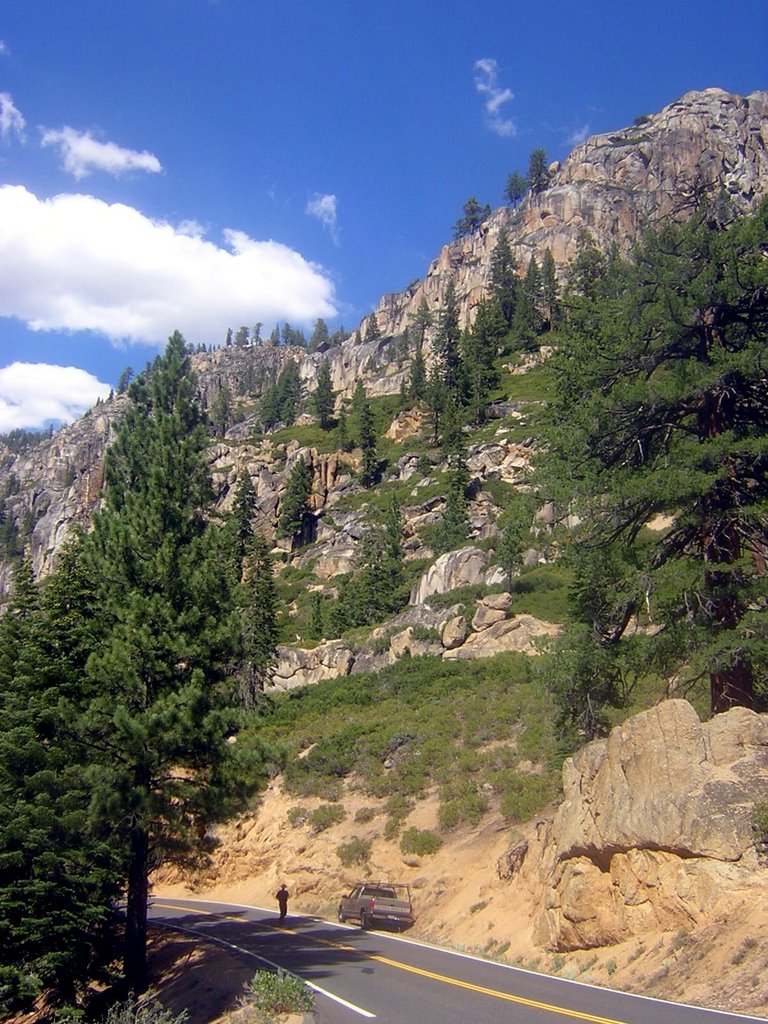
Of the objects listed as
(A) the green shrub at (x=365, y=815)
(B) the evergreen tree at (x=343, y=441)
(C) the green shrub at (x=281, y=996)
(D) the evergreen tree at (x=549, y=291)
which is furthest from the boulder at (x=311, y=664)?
(D) the evergreen tree at (x=549, y=291)

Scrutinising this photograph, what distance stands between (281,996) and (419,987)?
105 inches

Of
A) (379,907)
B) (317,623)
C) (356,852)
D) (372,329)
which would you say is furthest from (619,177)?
(379,907)

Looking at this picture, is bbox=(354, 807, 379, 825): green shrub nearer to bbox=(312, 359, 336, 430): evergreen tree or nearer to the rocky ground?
the rocky ground

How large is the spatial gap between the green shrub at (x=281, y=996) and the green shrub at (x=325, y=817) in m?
14.2

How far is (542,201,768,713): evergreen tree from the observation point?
1272 centimetres

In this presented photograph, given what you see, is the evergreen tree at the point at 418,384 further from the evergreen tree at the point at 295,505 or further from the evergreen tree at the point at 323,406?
the evergreen tree at the point at 295,505

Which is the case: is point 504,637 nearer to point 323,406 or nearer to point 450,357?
point 450,357

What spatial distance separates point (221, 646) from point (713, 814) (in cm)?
883

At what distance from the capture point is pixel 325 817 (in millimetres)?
24016

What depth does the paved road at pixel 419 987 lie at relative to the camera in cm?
882

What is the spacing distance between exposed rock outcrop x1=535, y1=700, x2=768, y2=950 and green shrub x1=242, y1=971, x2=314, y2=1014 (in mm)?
4910

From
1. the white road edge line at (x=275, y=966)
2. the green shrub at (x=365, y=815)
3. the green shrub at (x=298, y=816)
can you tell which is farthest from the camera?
the green shrub at (x=298, y=816)

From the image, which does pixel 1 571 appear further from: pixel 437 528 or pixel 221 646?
pixel 221 646

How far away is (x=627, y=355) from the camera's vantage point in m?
14.7
